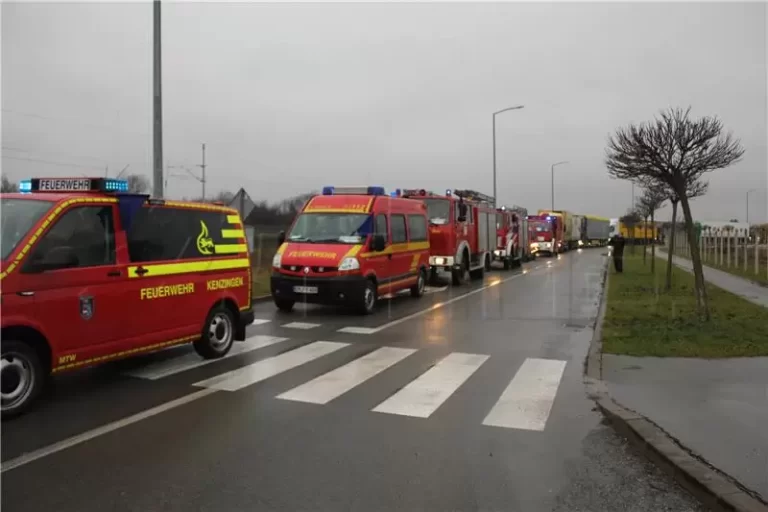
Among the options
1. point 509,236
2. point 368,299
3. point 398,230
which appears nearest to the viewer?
point 368,299

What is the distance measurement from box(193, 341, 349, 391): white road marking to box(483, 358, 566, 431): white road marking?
112 inches

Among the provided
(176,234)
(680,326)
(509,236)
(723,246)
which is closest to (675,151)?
(680,326)

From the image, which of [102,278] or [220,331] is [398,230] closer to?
[220,331]

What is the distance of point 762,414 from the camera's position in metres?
6.01

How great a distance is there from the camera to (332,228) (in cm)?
1420

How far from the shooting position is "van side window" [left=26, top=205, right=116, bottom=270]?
6.15 metres

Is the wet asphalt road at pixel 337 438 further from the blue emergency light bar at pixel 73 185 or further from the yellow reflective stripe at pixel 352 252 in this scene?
the yellow reflective stripe at pixel 352 252

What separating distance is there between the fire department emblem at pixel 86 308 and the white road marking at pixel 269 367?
146 centimetres

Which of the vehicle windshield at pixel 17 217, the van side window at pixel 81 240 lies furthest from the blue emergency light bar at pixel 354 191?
the vehicle windshield at pixel 17 217

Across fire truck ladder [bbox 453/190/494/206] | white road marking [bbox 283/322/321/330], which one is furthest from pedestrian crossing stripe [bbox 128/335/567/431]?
fire truck ladder [bbox 453/190/494/206]

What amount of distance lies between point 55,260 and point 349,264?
7518 mm

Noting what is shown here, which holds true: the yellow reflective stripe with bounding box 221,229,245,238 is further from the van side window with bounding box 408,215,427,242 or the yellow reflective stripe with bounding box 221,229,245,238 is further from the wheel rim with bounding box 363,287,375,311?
the van side window with bounding box 408,215,427,242

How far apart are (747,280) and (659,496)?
68.2 feet

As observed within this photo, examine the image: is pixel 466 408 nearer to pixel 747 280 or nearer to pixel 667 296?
pixel 667 296
